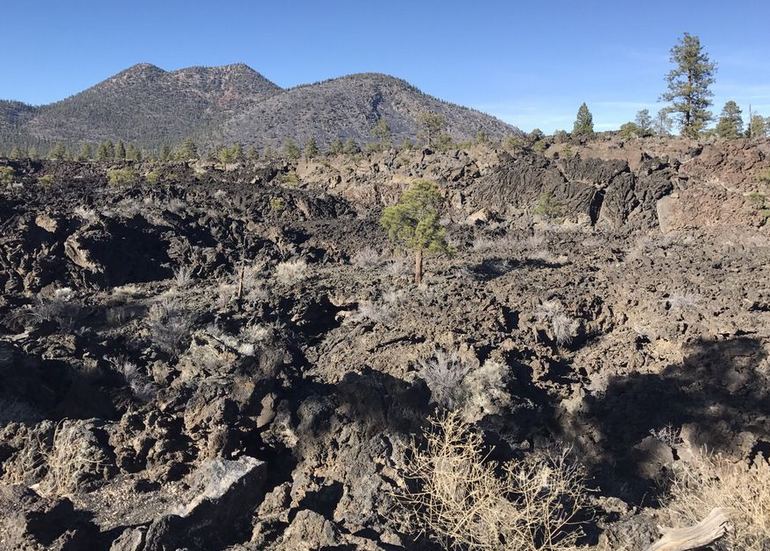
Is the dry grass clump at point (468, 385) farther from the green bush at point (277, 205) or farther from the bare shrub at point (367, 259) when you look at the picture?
the green bush at point (277, 205)

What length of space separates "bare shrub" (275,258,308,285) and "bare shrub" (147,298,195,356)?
11.6 ft

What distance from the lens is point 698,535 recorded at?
141 inches

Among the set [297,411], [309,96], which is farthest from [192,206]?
[309,96]

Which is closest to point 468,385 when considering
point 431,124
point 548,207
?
point 548,207

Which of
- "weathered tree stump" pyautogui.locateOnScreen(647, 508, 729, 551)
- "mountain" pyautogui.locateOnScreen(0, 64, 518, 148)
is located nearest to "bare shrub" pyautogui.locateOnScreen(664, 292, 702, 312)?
"weathered tree stump" pyautogui.locateOnScreen(647, 508, 729, 551)

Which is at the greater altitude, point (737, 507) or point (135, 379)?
point (737, 507)

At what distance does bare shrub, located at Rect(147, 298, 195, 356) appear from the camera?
11156 millimetres

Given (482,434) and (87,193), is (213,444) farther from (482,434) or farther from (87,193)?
(87,193)

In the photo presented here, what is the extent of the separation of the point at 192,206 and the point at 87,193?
5.87 metres

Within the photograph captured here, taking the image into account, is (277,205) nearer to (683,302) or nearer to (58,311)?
(58,311)

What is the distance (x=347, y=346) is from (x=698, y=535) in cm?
840

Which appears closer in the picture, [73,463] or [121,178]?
[73,463]

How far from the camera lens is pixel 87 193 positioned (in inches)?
1019

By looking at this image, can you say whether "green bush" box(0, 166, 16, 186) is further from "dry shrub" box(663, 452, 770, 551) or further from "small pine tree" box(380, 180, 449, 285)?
"dry shrub" box(663, 452, 770, 551)
